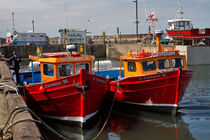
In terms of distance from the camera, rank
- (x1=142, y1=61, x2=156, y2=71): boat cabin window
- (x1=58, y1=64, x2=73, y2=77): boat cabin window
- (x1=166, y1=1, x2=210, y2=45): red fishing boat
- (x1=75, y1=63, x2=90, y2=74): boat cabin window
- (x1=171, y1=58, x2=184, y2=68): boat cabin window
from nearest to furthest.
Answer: (x1=58, y1=64, x2=73, y2=77): boat cabin window → (x1=75, y1=63, x2=90, y2=74): boat cabin window → (x1=142, y1=61, x2=156, y2=71): boat cabin window → (x1=171, y1=58, x2=184, y2=68): boat cabin window → (x1=166, y1=1, x2=210, y2=45): red fishing boat

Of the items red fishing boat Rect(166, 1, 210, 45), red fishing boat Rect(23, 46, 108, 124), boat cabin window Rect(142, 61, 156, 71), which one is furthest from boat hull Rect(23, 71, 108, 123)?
red fishing boat Rect(166, 1, 210, 45)

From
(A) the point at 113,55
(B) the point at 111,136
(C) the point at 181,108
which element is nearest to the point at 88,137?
(B) the point at 111,136

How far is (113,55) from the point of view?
4050 centimetres

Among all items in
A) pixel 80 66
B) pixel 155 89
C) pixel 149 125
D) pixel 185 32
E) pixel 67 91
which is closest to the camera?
pixel 67 91

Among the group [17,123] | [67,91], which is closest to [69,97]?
[67,91]

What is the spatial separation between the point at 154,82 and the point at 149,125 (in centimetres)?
193

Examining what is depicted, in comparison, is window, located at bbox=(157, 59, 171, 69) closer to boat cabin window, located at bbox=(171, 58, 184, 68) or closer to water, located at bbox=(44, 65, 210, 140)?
boat cabin window, located at bbox=(171, 58, 184, 68)

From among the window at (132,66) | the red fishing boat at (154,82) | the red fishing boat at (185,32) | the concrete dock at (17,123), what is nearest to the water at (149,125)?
the red fishing boat at (154,82)

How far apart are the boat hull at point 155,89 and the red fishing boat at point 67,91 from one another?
131 centimetres

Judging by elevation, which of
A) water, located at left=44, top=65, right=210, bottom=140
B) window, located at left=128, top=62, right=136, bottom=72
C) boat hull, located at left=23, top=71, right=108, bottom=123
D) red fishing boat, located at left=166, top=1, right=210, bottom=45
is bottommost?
water, located at left=44, top=65, right=210, bottom=140

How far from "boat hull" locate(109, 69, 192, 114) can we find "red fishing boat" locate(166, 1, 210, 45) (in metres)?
19.5

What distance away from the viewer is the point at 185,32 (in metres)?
30.8

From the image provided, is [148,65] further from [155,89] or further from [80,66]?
[80,66]

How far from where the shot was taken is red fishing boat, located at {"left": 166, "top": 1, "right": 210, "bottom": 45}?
30.1 metres
